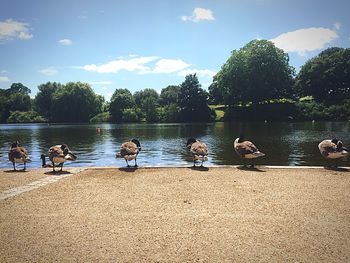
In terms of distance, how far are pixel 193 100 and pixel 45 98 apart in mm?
72912

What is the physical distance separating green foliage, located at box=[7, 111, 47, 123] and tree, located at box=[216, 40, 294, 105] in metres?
86.5

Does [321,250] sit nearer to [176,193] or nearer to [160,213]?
[160,213]

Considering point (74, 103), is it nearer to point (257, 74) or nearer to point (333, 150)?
point (257, 74)

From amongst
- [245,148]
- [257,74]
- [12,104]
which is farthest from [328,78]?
[12,104]

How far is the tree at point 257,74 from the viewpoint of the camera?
354 ft

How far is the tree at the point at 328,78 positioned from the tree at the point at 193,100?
3778cm

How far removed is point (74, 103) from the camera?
13575 cm

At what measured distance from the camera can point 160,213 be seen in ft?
32.0

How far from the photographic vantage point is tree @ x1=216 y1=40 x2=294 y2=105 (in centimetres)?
10788

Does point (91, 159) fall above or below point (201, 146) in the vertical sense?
below

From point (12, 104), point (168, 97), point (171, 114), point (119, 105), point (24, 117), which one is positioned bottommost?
point (24, 117)

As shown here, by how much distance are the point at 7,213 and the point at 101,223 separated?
342 centimetres

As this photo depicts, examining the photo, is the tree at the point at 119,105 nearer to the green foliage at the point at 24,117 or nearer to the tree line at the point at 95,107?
the tree line at the point at 95,107

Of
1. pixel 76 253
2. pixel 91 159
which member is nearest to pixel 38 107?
pixel 91 159
